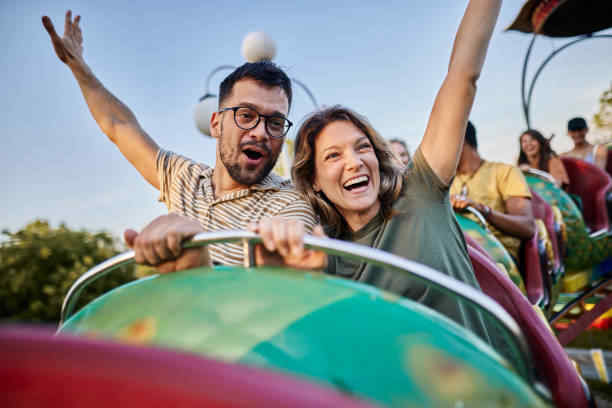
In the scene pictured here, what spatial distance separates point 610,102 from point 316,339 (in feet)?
52.6

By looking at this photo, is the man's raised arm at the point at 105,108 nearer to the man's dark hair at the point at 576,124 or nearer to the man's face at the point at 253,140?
the man's face at the point at 253,140

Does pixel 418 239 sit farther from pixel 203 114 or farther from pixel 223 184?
pixel 203 114

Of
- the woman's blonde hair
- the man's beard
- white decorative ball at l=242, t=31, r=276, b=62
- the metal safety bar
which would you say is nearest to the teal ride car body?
the metal safety bar

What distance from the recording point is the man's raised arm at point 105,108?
6.08 ft

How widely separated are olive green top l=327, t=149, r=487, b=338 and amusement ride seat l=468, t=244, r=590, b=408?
0.42ft

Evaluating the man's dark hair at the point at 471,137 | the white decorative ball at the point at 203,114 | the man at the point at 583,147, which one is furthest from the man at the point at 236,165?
the man at the point at 583,147

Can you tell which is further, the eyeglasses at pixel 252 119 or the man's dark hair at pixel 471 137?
the man's dark hair at pixel 471 137

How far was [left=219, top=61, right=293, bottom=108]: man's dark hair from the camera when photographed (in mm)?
1597

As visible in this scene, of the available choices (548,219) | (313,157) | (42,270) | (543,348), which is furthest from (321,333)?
(42,270)

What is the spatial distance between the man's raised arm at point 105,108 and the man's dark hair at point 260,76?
0.42m

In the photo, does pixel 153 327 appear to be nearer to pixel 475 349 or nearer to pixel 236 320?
pixel 236 320

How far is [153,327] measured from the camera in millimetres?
556

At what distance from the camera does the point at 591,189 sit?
4.33m

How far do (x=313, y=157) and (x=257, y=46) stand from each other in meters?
2.50
